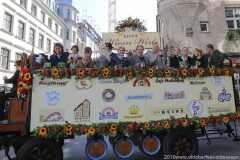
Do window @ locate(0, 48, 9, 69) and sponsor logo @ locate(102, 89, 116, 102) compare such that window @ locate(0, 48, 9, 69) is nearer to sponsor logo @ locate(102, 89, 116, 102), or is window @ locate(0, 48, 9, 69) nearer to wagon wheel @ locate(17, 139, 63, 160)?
wagon wheel @ locate(17, 139, 63, 160)

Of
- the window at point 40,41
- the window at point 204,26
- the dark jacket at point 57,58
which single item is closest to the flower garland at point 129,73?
the dark jacket at point 57,58

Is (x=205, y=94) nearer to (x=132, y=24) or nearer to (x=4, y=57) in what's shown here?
(x=132, y=24)

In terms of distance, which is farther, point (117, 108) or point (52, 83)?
point (117, 108)

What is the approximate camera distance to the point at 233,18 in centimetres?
1444

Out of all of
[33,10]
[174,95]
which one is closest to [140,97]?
[174,95]

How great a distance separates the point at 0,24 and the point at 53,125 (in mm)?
19137

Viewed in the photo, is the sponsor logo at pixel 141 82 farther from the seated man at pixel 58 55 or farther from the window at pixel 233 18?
the window at pixel 233 18

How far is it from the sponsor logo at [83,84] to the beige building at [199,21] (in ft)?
27.1

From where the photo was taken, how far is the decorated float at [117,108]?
12.2ft

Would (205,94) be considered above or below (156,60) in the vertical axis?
below

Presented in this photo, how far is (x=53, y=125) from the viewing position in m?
3.72

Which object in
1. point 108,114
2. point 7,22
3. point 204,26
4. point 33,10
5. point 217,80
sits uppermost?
point 33,10

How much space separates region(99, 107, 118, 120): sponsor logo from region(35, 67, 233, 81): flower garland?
0.72 metres

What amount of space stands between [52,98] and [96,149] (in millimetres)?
1442
